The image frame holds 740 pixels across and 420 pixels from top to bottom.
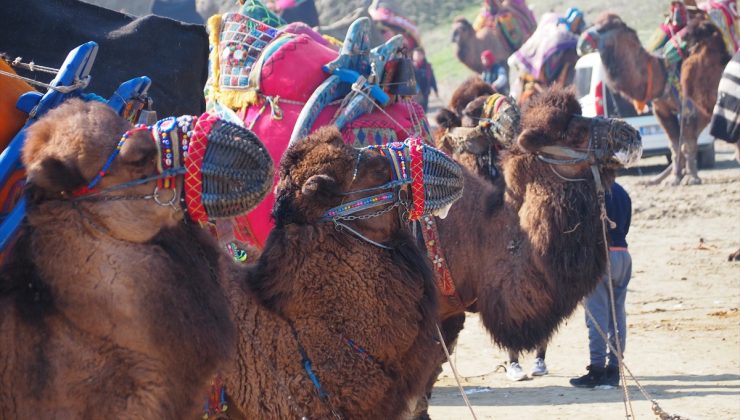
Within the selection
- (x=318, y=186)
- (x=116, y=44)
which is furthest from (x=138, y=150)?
(x=116, y=44)

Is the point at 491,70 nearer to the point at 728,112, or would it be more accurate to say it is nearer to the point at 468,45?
the point at 468,45

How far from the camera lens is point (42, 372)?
303cm

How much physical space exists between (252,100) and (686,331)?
16.6 feet

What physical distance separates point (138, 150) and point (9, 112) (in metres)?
0.72

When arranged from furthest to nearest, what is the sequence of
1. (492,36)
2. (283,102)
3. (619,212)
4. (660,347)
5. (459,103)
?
(492,36) < (660,347) < (619,212) < (459,103) < (283,102)

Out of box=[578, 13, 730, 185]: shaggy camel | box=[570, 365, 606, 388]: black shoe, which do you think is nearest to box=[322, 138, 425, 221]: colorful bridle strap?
box=[570, 365, 606, 388]: black shoe

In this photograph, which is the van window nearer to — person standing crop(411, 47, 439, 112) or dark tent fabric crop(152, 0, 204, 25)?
person standing crop(411, 47, 439, 112)

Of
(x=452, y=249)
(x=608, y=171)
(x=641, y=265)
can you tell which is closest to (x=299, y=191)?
(x=452, y=249)

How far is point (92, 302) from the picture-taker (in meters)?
3.03

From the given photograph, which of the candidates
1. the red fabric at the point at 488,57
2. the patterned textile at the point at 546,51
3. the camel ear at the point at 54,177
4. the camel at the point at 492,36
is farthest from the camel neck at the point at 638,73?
the camel ear at the point at 54,177

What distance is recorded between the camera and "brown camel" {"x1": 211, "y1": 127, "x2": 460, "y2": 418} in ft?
12.3

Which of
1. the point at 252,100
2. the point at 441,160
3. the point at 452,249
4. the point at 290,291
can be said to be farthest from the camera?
the point at 452,249

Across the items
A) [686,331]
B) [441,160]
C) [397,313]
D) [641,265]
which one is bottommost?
[641,265]

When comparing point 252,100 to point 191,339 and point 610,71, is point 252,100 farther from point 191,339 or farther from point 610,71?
point 610,71
